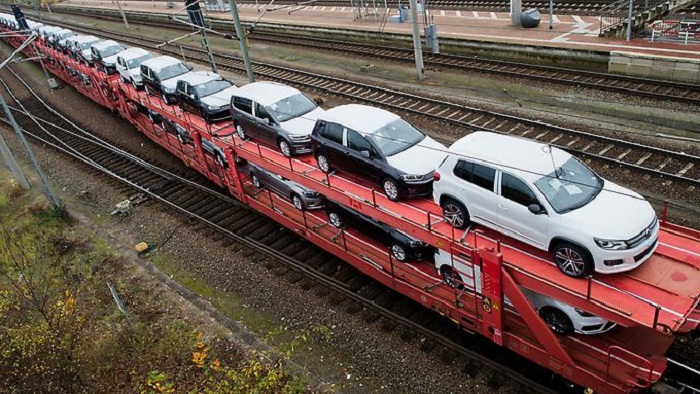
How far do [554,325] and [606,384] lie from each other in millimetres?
1365

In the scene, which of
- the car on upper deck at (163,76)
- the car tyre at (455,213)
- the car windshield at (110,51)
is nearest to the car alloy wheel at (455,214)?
the car tyre at (455,213)

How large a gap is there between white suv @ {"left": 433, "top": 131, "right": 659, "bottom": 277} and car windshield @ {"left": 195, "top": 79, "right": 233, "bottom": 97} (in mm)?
10490

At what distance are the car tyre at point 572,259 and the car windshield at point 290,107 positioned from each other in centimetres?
820

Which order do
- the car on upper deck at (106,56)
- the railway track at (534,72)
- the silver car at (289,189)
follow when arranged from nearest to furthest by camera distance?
the silver car at (289,189) → the railway track at (534,72) → the car on upper deck at (106,56)

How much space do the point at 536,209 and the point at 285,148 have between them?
7.35 meters

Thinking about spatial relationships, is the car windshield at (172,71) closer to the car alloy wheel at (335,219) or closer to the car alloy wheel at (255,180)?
the car alloy wheel at (255,180)

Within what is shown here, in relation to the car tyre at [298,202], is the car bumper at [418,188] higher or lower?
higher

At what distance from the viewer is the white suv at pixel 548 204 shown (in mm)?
8102

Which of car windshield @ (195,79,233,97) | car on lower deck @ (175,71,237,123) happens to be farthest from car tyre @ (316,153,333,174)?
car windshield @ (195,79,233,97)

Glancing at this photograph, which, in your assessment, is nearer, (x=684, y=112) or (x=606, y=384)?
(x=606, y=384)

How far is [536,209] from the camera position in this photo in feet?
28.5

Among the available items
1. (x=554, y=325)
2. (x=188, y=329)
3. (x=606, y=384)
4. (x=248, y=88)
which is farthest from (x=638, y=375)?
(x=248, y=88)

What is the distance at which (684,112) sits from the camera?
18312mm

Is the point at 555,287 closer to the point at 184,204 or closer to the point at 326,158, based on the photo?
the point at 326,158
